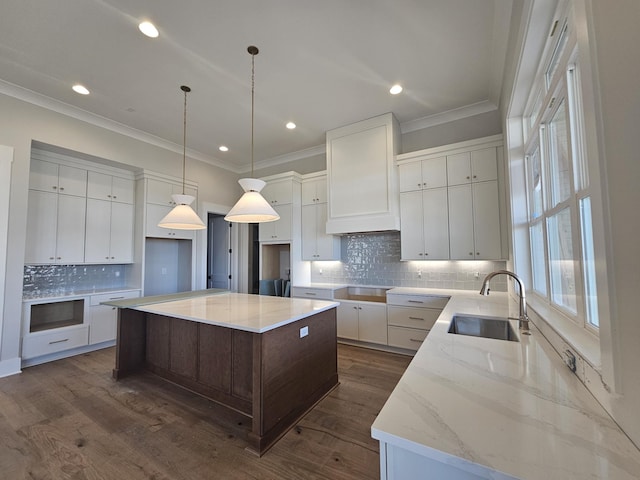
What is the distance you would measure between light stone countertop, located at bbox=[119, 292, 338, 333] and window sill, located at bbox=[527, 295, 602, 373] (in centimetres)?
149

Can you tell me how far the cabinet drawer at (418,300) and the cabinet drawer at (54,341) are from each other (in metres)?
4.11

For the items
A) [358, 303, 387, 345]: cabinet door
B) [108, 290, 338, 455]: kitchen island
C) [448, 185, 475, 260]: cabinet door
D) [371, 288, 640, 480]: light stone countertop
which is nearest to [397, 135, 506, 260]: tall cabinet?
[448, 185, 475, 260]: cabinet door

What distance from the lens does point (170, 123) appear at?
390 cm

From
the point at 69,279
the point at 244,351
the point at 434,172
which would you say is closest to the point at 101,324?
the point at 69,279

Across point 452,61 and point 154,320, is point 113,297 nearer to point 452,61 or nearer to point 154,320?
point 154,320

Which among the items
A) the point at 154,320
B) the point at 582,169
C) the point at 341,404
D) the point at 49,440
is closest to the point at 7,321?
the point at 154,320

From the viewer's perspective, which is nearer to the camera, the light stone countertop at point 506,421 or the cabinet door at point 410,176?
the light stone countertop at point 506,421

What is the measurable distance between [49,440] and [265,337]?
1.71 meters

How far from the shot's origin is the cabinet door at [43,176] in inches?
134

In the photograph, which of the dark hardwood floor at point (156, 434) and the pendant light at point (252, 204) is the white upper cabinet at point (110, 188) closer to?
the dark hardwood floor at point (156, 434)

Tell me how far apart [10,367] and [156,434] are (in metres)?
2.41

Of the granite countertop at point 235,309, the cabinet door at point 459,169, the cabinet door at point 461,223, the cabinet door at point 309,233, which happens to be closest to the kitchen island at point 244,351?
the granite countertop at point 235,309

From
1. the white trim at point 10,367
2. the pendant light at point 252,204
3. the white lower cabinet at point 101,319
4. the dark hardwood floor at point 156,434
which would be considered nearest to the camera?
the dark hardwood floor at point 156,434

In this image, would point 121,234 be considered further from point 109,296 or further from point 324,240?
point 324,240
